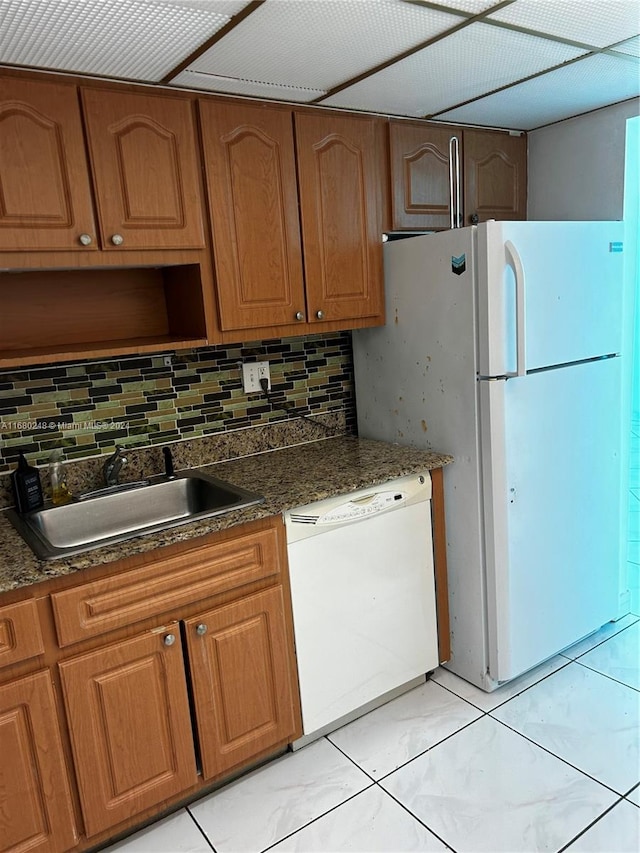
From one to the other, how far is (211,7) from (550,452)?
1.64m

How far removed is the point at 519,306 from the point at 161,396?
1237mm

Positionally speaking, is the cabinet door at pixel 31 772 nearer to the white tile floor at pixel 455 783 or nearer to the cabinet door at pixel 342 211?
the white tile floor at pixel 455 783

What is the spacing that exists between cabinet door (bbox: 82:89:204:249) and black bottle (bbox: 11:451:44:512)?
719mm

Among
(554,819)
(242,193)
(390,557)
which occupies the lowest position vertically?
(554,819)

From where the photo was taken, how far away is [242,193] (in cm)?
201

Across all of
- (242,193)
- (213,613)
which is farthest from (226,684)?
(242,193)

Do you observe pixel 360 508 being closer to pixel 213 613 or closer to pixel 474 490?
pixel 474 490

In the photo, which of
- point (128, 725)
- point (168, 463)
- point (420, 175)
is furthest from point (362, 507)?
point (420, 175)

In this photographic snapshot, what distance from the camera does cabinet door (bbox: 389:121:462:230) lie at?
2361mm

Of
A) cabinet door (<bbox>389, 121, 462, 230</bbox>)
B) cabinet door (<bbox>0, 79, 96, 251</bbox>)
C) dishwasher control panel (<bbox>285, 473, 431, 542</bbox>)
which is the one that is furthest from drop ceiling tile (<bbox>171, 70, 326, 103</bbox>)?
dishwasher control panel (<bbox>285, 473, 431, 542</bbox>)

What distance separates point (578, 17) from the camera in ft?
5.37

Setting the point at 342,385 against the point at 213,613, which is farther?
the point at 342,385

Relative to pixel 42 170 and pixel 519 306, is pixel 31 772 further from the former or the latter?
pixel 519 306

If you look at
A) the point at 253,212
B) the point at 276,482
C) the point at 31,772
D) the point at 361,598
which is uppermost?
the point at 253,212
